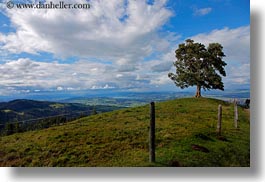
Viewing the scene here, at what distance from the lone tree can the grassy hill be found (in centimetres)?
145

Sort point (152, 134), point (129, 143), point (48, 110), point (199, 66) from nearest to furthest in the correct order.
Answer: point (152, 134) < point (129, 143) < point (48, 110) < point (199, 66)

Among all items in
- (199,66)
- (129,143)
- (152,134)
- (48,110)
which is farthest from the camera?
(199,66)

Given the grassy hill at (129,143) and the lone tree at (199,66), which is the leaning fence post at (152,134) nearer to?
the grassy hill at (129,143)

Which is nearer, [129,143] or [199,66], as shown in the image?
[129,143]

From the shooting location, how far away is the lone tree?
10.8 meters

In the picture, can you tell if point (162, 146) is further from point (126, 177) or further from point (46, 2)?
point (46, 2)

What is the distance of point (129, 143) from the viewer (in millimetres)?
9203

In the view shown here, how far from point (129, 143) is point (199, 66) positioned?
Result: 6236mm

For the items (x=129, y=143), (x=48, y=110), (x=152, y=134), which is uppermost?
(x=48, y=110)

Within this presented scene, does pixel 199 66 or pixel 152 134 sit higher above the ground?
pixel 199 66

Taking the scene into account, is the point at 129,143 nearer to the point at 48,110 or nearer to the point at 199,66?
the point at 48,110

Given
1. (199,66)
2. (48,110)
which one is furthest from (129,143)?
(199,66)

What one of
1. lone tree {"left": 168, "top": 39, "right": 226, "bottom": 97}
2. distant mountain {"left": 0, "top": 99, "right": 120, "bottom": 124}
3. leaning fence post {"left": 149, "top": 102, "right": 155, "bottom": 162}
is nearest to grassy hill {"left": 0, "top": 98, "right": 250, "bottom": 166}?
leaning fence post {"left": 149, "top": 102, "right": 155, "bottom": 162}

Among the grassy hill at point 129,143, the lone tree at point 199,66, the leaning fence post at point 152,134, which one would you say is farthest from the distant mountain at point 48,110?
the lone tree at point 199,66
